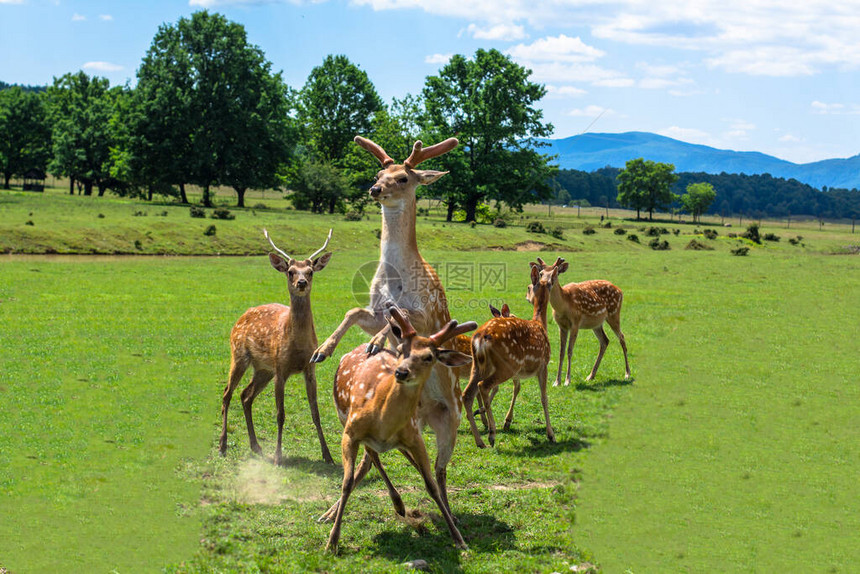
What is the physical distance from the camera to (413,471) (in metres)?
11.3

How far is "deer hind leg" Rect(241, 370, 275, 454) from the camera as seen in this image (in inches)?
468

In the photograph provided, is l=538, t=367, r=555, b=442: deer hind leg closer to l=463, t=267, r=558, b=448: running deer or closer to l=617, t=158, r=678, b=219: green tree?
l=463, t=267, r=558, b=448: running deer

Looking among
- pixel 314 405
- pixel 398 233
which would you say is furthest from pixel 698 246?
pixel 398 233

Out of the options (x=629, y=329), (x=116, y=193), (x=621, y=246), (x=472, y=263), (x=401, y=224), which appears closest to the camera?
(x=401, y=224)

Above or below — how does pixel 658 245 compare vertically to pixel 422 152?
below

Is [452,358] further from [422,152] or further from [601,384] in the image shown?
[601,384]

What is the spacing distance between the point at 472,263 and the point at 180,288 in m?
17.5

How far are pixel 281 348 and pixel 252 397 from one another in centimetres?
115

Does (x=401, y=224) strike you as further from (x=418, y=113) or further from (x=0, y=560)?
(x=418, y=113)

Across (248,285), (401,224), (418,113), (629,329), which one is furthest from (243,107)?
(401,224)

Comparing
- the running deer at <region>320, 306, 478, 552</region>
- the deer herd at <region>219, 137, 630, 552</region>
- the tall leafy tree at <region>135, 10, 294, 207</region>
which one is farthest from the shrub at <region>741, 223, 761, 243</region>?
the running deer at <region>320, 306, 478, 552</region>

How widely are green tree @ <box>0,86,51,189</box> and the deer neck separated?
10314 centimetres

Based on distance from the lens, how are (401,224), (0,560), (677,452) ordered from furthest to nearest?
1. (677,452)
2. (401,224)
3. (0,560)

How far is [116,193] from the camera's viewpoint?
307 feet
